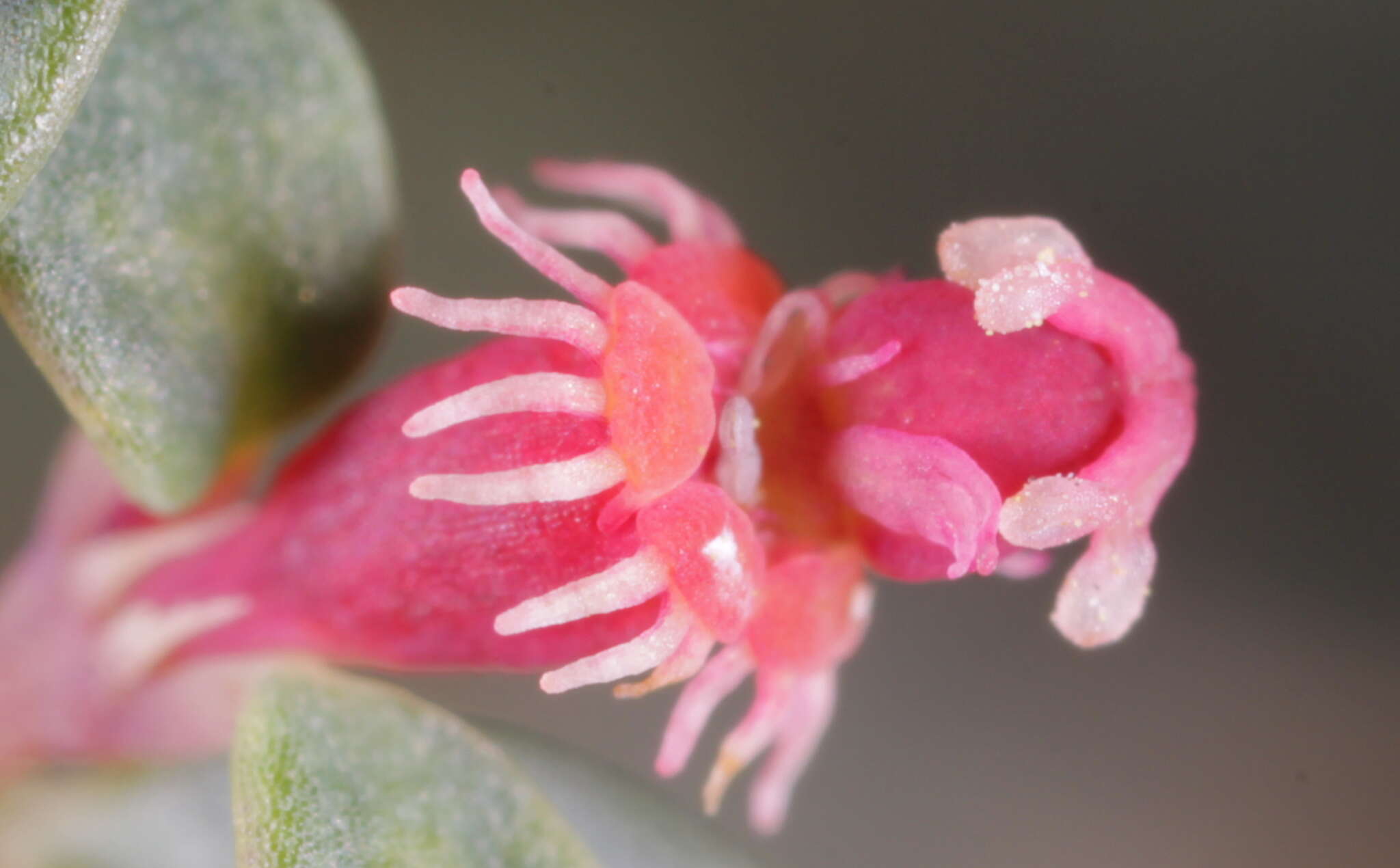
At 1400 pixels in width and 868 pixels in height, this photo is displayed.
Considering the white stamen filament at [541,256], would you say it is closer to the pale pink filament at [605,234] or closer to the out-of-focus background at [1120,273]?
the pale pink filament at [605,234]

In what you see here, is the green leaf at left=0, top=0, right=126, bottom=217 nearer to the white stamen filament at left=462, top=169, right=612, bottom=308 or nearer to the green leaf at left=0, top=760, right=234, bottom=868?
the white stamen filament at left=462, top=169, right=612, bottom=308

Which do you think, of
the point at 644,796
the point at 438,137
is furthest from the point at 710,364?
the point at 438,137

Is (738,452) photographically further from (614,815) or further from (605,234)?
(614,815)

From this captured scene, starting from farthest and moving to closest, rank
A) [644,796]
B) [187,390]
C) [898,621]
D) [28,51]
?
[898,621] → [644,796] → [187,390] → [28,51]

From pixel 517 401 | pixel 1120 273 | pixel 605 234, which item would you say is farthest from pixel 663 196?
pixel 1120 273

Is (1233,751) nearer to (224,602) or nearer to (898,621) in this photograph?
(898,621)

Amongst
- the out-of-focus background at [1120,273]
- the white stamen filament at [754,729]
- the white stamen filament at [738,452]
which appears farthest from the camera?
the out-of-focus background at [1120,273]

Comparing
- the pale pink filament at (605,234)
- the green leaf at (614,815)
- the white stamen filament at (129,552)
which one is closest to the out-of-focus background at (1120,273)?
the green leaf at (614,815)
